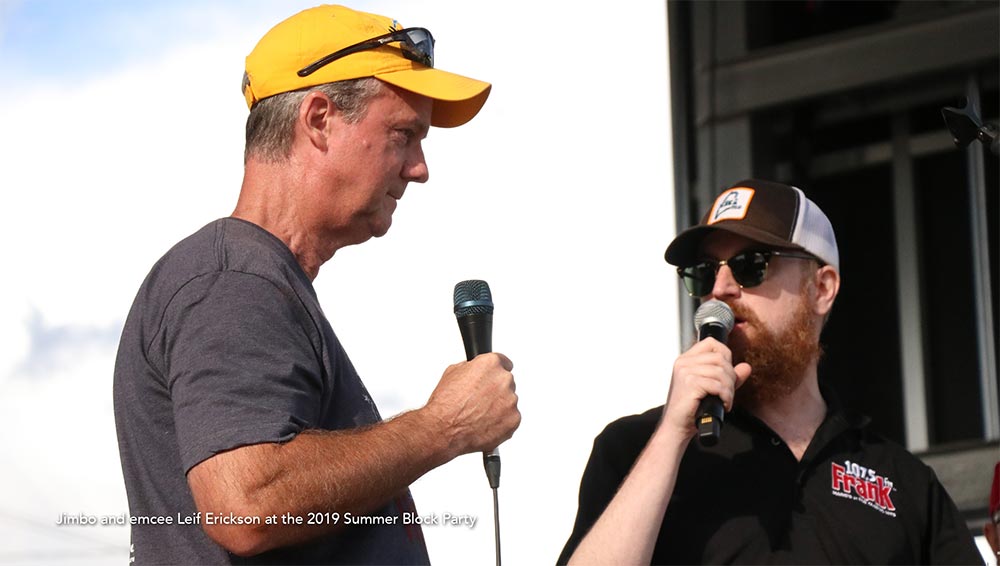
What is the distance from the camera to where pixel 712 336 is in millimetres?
2762

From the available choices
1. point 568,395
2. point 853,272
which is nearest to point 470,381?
point 568,395

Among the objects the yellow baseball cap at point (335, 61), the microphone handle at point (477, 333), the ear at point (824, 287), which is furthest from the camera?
the ear at point (824, 287)

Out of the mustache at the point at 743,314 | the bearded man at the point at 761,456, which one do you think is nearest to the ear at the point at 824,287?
the bearded man at the point at 761,456

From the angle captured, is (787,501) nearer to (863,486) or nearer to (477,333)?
(863,486)

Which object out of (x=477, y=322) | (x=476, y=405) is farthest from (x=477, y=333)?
(x=476, y=405)

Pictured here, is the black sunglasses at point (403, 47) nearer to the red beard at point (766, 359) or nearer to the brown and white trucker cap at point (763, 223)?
the brown and white trucker cap at point (763, 223)

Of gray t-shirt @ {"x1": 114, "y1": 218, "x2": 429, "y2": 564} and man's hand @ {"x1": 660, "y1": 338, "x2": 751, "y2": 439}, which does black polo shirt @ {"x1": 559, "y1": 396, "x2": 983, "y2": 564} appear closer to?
man's hand @ {"x1": 660, "y1": 338, "x2": 751, "y2": 439}

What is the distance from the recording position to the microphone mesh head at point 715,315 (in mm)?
2795

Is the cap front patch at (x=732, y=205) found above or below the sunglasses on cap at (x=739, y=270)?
above

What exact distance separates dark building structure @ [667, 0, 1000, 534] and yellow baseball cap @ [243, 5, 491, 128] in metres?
2.58

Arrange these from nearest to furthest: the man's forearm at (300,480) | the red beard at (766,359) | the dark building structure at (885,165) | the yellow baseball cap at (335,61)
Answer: the man's forearm at (300,480) < the yellow baseball cap at (335,61) < the red beard at (766,359) < the dark building structure at (885,165)

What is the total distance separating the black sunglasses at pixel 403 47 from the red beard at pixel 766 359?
0.86 m

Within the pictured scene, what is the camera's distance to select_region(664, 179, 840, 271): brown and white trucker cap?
303 centimetres

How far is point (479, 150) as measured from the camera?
14.1 ft
